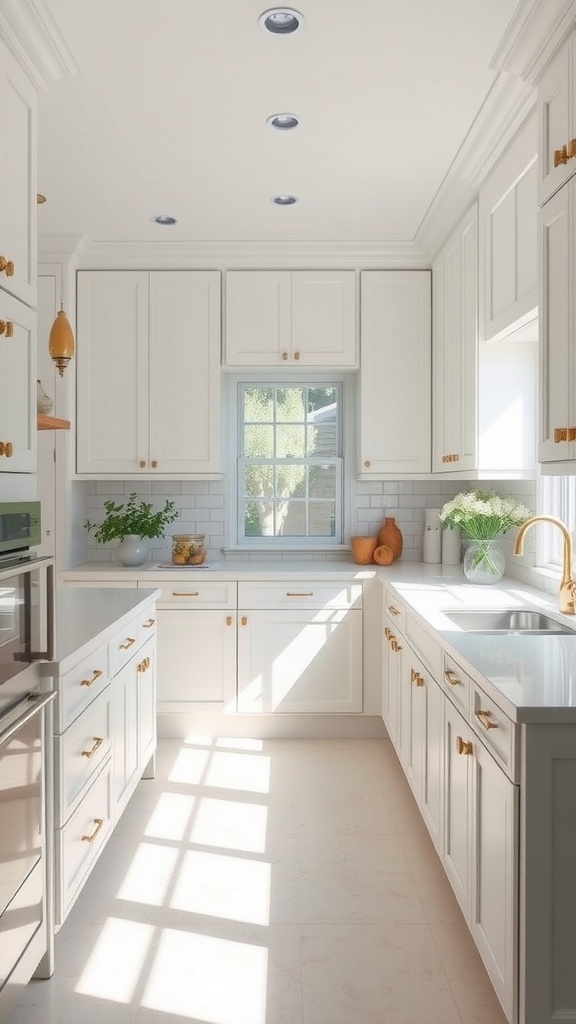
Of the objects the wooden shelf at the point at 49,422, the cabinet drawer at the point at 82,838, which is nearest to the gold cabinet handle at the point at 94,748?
the cabinet drawer at the point at 82,838

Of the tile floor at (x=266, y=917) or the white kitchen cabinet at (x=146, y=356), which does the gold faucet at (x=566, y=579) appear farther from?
the white kitchen cabinet at (x=146, y=356)

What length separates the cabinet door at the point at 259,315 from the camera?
4324 millimetres

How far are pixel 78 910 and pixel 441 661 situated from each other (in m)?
1.40

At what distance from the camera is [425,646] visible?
2816 mm

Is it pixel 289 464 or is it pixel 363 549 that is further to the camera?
pixel 289 464

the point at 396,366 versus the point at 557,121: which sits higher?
the point at 557,121

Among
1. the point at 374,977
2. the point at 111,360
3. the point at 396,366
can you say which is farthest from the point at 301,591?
the point at 374,977

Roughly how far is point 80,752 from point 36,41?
209cm

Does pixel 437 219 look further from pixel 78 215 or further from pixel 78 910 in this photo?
pixel 78 910

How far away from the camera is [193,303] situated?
4336 mm

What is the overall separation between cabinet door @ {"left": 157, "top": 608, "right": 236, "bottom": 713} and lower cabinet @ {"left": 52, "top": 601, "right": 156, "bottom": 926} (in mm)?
759

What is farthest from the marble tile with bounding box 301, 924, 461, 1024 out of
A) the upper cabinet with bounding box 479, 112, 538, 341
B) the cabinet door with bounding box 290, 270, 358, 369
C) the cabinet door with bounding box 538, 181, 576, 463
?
the cabinet door with bounding box 290, 270, 358, 369

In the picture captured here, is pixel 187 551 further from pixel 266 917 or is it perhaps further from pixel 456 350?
pixel 266 917

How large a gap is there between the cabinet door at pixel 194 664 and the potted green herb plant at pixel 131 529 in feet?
1.44
